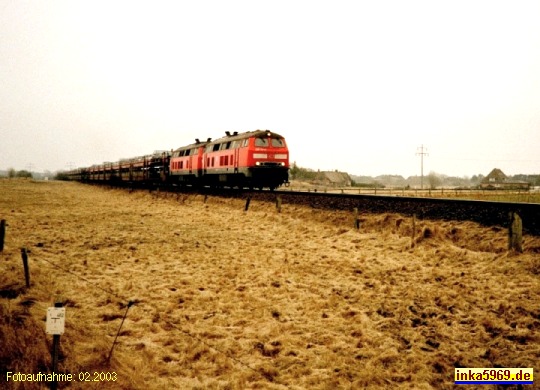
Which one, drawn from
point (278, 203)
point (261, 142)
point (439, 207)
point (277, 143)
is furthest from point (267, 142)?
point (439, 207)

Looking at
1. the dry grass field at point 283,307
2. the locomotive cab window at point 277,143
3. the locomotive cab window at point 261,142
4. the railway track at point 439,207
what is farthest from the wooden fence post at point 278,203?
the locomotive cab window at point 277,143

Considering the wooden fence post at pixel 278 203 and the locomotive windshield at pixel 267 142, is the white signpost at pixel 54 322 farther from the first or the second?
the locomotive windshield at pixel 267 142

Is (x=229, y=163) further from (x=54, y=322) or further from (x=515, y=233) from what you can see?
(x=54, y=322)

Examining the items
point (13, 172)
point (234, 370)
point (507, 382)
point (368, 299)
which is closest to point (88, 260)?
point (234, 370)

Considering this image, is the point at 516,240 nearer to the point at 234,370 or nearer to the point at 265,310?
the point at 265,310

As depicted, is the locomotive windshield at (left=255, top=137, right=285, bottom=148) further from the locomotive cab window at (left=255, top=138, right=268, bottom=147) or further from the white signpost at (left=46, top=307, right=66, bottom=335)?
the white signpost at (left=46, top=307, right=66, bottom=335)

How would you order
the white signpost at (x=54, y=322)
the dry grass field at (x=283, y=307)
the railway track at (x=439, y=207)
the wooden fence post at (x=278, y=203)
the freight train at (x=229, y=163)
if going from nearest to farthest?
1. the white signpost at (x=54, y=322)
2. the dry grass field at (x=283, y=307)
3. the railway track at (x=439, y=207)
4. the wooden fence post at (x=278, y=203)
5. the freight train at (x=229, y=163)

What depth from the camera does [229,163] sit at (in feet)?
76.2

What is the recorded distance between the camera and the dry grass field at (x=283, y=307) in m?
4.64

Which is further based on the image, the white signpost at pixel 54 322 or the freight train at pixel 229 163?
the freight train at pixel 229 163

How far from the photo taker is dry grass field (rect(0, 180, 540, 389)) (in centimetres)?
464

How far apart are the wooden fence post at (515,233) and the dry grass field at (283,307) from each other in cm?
16

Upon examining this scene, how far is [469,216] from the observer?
31.0 ft

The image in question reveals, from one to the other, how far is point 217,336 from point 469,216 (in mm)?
7364
